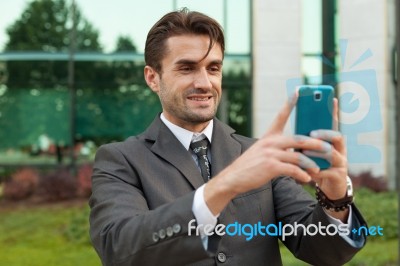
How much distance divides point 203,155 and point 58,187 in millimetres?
9263

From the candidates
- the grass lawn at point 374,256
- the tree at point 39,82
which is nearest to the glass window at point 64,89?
the tree at point 39,82

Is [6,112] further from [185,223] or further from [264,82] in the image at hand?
[185,223]

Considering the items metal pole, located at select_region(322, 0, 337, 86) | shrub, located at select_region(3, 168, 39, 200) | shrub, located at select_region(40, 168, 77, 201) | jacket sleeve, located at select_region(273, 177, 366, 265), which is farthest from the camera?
shrub, located at select_region(3, 168, 39, 200)

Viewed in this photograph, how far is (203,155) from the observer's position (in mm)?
1899

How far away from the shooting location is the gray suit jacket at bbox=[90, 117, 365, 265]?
4.95 ft

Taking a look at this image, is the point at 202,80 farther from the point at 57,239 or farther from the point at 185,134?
the point at 57,239

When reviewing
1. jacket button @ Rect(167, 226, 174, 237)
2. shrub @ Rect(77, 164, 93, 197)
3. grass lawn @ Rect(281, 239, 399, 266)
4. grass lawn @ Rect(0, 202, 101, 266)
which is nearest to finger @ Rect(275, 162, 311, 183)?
jacket button @ Rect(167, 226, 174, 237)

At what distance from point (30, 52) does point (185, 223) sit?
11.2m

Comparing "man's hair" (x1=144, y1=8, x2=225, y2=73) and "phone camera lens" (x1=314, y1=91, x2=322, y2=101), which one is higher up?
"man's hair" (x1=144, y1=8, x2=225, y2=73)

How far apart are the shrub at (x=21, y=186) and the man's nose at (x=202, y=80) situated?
9697mm

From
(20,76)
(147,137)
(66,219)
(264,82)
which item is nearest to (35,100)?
(20,76)

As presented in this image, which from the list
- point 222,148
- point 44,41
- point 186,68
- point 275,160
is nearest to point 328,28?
point 222,148

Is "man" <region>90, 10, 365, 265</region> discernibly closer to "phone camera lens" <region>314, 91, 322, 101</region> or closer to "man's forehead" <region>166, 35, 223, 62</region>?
"man's forehead" <region>166, 35, 223, 62</region>

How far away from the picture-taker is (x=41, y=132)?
1195cm
